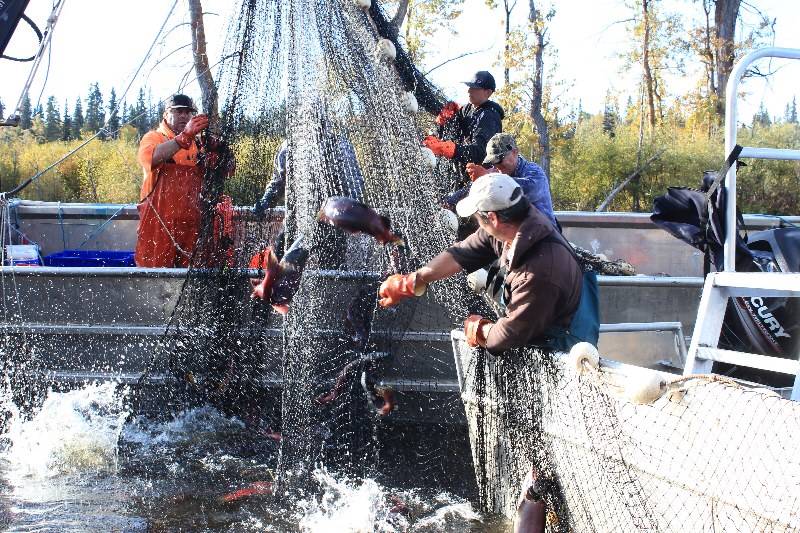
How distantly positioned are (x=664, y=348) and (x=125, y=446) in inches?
160

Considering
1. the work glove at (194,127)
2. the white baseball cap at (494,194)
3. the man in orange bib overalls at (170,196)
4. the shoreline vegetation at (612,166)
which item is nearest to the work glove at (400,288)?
the white baseball cap at (494,194)

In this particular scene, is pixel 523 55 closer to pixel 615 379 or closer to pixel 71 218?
pixel 71 218

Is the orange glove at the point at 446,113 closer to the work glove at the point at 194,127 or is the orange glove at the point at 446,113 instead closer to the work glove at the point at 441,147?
the work glove at the point at 441,147

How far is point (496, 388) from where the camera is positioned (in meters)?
4.43

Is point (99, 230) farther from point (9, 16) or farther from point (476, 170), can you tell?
point (476, 170)

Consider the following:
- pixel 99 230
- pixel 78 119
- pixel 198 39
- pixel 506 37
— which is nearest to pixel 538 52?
pixel 506 37

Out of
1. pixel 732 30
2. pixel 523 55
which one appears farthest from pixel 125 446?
pixel 732 30

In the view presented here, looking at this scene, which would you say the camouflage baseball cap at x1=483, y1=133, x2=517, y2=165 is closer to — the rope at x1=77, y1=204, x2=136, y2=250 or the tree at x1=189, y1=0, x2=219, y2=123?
the rope at x1=77, y1=204, x2=136, y2=250

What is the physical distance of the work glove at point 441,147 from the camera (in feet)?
18.5

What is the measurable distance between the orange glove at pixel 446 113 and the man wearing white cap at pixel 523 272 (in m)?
2.31

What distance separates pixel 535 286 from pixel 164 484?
3044mm

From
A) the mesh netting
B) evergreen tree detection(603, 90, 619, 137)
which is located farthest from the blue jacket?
evergreen tree detection(603, 90, 619, 137)

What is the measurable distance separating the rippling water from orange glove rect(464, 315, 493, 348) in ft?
4.47

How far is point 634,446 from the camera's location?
3.32m
